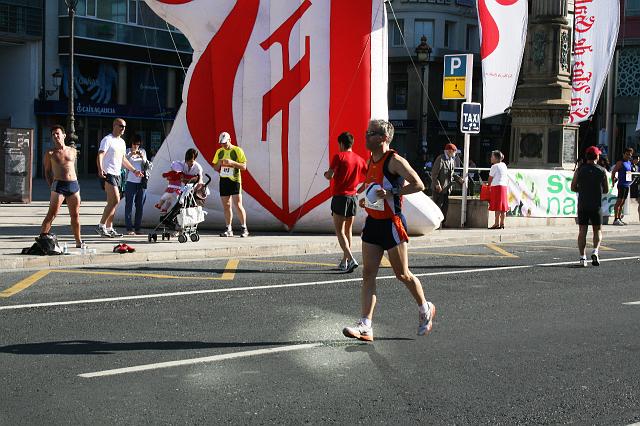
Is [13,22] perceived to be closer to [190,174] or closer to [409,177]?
[190,174]

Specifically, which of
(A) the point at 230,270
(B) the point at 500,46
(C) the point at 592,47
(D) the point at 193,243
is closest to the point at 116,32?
(C) the point at 592,47

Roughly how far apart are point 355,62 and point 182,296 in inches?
330

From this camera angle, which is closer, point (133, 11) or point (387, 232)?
point (387, 232)

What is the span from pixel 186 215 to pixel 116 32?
38725 millimetres

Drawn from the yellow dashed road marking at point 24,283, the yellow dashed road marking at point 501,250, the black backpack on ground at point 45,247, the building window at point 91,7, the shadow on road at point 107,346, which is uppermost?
the building window at point 91,7

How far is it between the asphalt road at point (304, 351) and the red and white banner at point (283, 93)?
5.55 metres

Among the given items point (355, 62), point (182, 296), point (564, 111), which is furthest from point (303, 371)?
point (564, 111)

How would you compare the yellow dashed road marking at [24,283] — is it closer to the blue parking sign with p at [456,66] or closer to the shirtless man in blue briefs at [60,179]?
the shirtless man in blue briefs at [60,179]

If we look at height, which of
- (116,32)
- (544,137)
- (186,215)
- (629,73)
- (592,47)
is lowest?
(186,215)

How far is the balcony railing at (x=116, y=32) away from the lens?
170 ft

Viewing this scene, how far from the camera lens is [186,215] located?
55.3 ft

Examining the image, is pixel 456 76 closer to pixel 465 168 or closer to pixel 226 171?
pixel 465 168

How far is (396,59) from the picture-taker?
69688 mm

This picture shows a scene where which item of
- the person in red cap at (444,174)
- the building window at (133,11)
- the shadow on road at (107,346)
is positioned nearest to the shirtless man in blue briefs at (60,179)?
the shadow on road at (107,346)
